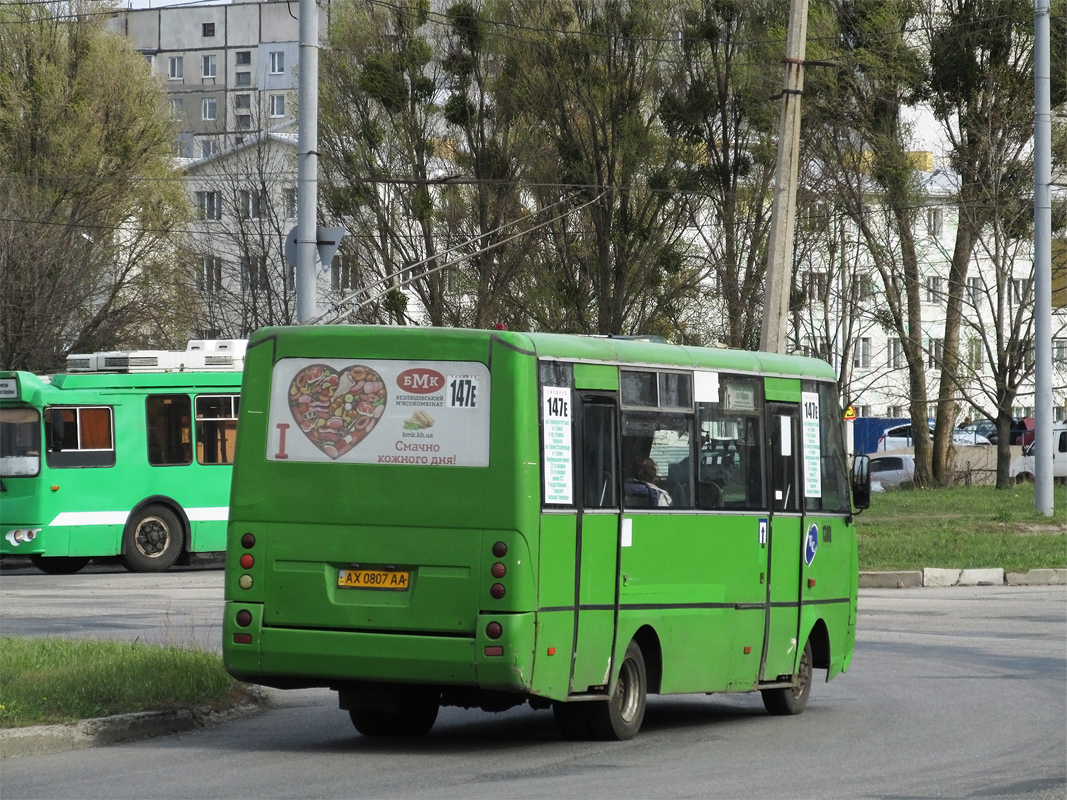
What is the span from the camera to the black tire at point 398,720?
10391mm

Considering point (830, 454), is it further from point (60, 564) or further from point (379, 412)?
point (60, 564)

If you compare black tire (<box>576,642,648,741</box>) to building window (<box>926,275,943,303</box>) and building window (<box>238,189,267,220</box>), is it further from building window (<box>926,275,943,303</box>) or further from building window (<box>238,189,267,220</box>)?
building window (<box>238,189,267,220</box>)

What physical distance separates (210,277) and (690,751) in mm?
43220

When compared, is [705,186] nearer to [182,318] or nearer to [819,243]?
[819,243]

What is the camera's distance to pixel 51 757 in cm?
938

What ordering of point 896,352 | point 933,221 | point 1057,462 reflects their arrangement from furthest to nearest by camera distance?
point 1057,462
point 896,352
point 933,221

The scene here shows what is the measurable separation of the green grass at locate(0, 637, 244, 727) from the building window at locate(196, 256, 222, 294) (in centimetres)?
3677

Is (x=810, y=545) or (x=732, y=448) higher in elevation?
(x=732, y=448)

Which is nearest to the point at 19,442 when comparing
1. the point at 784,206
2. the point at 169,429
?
the point at 169,429

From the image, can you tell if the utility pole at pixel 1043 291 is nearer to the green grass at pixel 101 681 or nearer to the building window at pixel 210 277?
the green grass at pixel 101 681

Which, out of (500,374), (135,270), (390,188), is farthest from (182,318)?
(500,374)

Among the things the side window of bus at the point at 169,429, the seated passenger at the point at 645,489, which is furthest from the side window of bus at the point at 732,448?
the side window of bus at the point at 169,429

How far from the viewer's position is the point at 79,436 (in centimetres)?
2523

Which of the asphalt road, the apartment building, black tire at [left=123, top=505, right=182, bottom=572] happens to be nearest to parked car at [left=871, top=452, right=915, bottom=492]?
black tire at [left=123, top=505, right=182, bottom=572]
